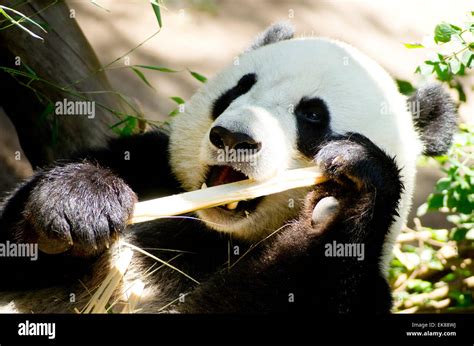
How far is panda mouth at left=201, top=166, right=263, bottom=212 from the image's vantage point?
135 inches

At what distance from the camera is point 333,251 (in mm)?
3301

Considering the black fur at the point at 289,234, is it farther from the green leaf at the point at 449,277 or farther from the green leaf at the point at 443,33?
the green leaf at the point at 449,277

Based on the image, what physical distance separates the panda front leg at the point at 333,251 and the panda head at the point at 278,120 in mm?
198

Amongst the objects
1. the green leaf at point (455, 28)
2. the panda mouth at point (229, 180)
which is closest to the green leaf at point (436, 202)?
the green leaf at point (455, 28)

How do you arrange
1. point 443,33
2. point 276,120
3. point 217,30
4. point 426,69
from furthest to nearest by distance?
point 217,30 → point 426,69 → point 443,33 → point 276,120

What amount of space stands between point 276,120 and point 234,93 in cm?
43

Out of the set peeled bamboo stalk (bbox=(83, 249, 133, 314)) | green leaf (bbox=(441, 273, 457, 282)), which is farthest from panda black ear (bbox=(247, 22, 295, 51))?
green leaf (bbox=(441, 273, 457, 282))

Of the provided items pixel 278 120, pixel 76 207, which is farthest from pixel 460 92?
pixel 76 207

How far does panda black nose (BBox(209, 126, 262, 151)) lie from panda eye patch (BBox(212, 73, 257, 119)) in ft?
1.96

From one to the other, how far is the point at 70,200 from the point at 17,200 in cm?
47

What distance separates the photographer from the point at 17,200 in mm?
3686

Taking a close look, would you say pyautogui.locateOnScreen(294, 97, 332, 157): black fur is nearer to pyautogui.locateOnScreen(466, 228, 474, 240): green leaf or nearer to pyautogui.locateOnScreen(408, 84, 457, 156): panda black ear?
pyautogui.locateOnScreen(408, 84, 457, 156): panda black ear

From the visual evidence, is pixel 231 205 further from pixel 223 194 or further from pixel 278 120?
pixel 278 120

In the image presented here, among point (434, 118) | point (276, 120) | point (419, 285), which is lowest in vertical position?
point (419, 285)
